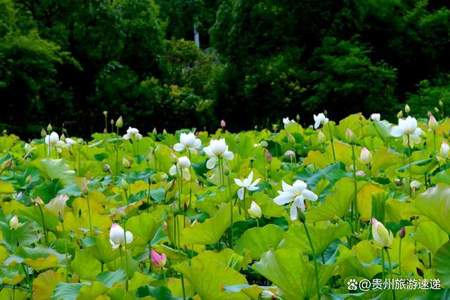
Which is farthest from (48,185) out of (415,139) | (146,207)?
(415,139)

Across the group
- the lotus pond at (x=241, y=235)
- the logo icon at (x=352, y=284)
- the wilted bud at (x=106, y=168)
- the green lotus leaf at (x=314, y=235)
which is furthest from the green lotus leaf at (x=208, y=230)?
the wilted bud at (x=106, y=168)

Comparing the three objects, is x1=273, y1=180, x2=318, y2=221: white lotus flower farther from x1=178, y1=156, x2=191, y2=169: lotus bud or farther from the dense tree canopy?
the dense tree canopy

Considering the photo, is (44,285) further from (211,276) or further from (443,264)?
(443,264)

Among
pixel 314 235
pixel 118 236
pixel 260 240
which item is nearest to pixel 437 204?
pixel 314 235

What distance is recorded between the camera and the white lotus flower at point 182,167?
139cm

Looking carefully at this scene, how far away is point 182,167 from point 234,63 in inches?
393

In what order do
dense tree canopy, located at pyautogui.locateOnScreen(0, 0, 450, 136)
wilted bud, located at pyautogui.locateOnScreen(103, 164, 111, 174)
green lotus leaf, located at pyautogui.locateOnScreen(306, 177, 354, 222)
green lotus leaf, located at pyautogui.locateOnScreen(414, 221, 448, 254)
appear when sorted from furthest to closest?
dense tree canopy, located at pyautogui.locateOnScreen(0, 0, 450, 136), wilted bud, located at pyautogui.locateOnScreen(103, 164, 111, 174), green lotus leaf, located at pyautogui.locateOnScreen(306, 177, 354, 222), green lotus leaf, located at pyautogui.locateOnScreen(414, 221, 448, 254)

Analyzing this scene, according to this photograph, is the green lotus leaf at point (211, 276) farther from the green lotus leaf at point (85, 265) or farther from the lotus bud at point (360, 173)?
the lotus bud at point (360, 173)

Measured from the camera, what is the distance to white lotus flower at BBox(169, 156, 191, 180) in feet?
4.55

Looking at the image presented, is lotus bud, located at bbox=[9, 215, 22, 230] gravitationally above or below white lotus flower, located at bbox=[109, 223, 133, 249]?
below

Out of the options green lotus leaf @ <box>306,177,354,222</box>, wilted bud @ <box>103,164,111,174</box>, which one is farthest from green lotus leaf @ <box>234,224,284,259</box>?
wilted bud @ <box>103,164,111,174</box>

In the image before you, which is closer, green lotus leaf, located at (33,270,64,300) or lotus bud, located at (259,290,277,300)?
lotus bud, located at (259,290,277,300)

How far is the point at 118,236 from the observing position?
0.96m

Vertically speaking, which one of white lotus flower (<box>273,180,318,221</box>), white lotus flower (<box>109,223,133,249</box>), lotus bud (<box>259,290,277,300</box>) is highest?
white lotus flower (<box>273,180,318,221</box>)
